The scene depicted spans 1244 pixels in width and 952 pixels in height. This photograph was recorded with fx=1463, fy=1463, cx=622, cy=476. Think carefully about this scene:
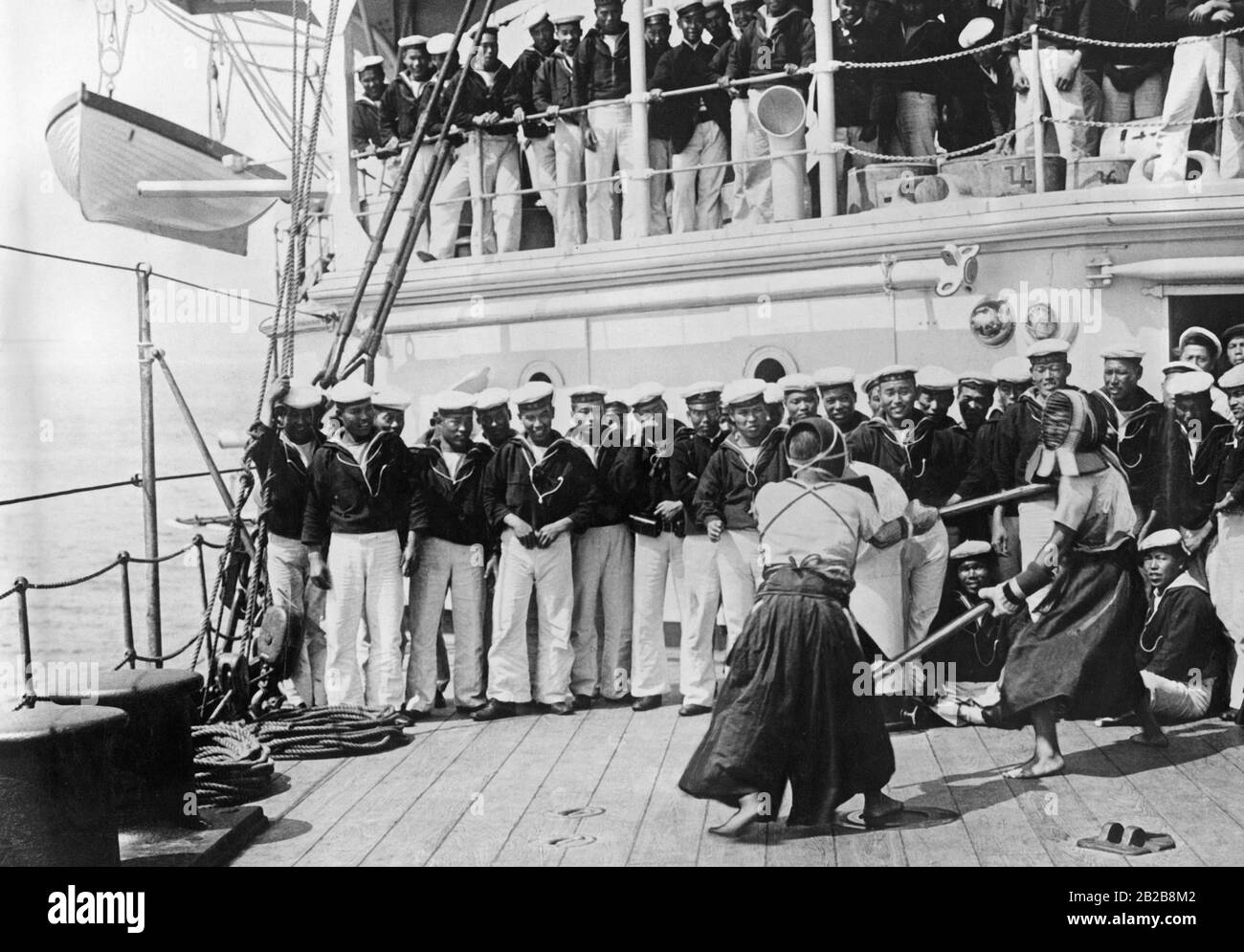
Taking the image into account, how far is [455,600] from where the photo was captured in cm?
621

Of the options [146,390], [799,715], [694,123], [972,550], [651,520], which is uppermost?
[694,123]

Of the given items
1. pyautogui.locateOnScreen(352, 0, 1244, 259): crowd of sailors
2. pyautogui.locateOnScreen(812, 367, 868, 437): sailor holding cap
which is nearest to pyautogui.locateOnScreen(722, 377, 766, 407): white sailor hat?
pyautogui.locateOnScreen(812, 367, 868, 437): sailor holding cap

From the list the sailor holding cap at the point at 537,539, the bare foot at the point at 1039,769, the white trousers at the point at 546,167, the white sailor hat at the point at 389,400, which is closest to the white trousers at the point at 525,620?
the sailor holding cap at the point at 537,539

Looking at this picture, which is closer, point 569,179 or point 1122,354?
point 1122,354

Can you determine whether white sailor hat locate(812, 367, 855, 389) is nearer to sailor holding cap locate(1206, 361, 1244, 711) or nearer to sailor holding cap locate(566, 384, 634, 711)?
sailor holding cap locate(566, 384, 634, 711)

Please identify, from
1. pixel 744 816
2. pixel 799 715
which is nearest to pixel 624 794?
pixel 744 816

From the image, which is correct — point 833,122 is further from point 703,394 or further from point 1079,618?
point 1079,618

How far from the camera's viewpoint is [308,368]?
807cm

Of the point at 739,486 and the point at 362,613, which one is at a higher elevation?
the point at 739,486

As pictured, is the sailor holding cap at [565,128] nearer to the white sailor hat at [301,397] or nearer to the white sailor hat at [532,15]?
the white sailor hat at [532,15]

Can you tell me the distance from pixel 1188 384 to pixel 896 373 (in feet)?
3.53

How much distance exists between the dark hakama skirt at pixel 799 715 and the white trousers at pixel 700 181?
2932mm

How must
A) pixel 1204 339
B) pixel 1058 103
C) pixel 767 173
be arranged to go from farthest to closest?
pixel 767 173
pixel 1058 103
pixel 1204 339
